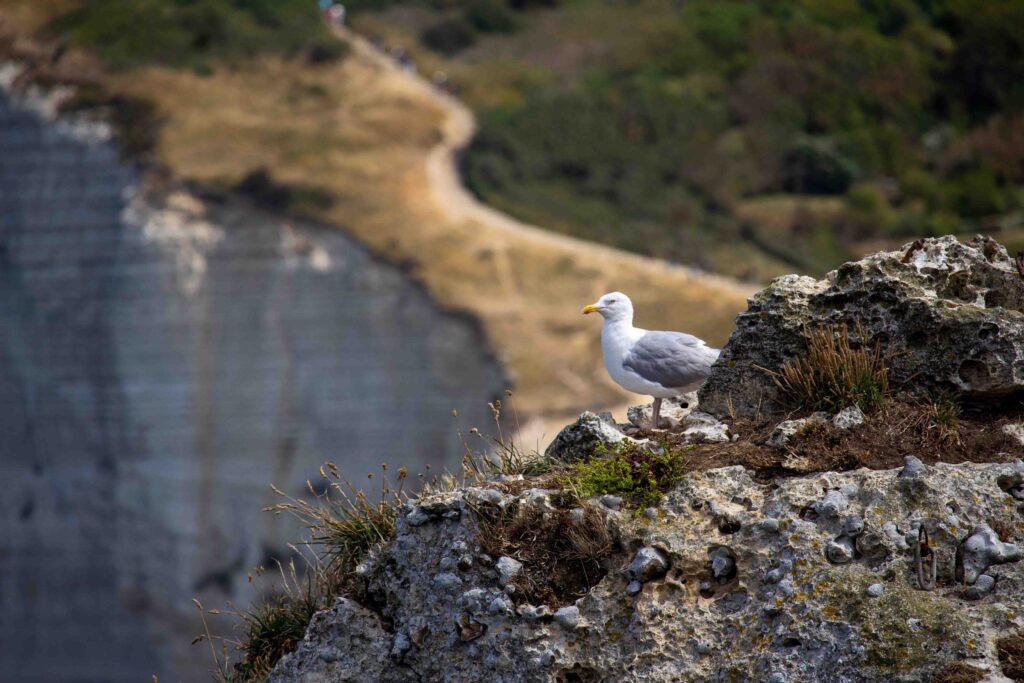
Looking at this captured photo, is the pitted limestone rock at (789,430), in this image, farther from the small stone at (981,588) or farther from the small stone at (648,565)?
the small stone at (981,588)

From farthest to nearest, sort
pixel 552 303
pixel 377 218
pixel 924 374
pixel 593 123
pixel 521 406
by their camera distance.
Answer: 1. pixel 593 123
2. pixel 377 218
3. pixel 552 303
4. pixel 521 406
5. pixel 924 374

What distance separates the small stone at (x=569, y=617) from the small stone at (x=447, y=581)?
0.71 metres

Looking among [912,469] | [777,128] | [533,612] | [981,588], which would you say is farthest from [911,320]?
[777,128]

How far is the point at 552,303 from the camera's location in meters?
42.5

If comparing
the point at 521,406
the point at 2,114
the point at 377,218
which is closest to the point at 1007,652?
the point at 521,406

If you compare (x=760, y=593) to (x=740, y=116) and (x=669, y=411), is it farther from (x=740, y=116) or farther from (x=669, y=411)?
(x=740, y=116)

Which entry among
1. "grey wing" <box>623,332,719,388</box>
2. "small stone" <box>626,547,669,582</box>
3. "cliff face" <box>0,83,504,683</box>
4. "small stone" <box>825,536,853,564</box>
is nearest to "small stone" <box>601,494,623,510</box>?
"small stone" <box>626,547,669,582</box>

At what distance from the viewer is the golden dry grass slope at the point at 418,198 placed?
40438mm

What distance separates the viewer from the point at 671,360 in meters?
9.60

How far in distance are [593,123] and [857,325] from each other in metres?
54.7

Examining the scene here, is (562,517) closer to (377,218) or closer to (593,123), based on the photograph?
(377,218)

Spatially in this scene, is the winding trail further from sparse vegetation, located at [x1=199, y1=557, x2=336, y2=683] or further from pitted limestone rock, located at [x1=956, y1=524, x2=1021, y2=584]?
pitted limestone rock, located at [x1=956, y1=524, x2=1021, y2=584]

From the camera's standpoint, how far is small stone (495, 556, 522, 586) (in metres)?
7.59

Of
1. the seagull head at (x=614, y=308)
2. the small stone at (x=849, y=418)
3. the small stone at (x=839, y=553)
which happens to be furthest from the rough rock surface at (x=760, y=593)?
the seagull head at (x=614, y=308)
